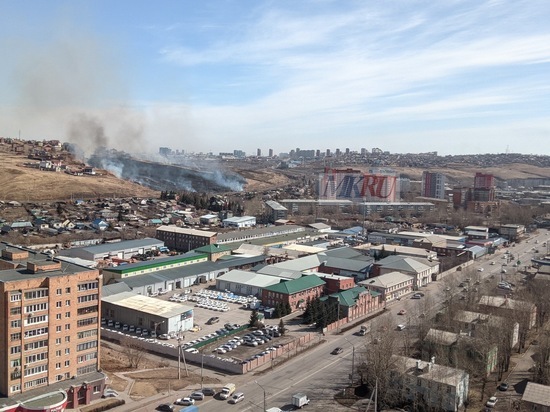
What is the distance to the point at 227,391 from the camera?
835 centimetres

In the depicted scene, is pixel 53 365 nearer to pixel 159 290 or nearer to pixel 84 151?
pixel 159 290

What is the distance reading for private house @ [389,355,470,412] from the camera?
7898mm

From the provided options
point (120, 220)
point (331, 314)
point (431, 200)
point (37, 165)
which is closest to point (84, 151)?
point (37, 165)

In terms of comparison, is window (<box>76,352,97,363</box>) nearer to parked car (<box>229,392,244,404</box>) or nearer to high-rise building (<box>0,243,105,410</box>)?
high-rise building (<box>0,243,105,410</box>)

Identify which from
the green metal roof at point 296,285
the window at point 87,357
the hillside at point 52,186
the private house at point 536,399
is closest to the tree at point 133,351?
the window at point 87,357

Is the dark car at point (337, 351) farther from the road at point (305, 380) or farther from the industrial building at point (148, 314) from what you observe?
the industrial building at point (148, 314)

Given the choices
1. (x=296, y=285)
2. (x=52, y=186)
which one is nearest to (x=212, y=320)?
(x=296, y=285)

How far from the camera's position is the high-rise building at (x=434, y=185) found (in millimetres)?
42094

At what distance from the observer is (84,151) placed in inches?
2044

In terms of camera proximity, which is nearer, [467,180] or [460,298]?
[460,298]

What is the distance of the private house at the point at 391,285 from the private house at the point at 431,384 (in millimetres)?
5801

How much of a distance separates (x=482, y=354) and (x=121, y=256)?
1395cm

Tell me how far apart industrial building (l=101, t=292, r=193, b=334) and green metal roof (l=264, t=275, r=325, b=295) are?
2728 mm

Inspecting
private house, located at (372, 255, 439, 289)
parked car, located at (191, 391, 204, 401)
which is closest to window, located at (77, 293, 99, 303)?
parked car, located at (191, 391, 204, 401)
